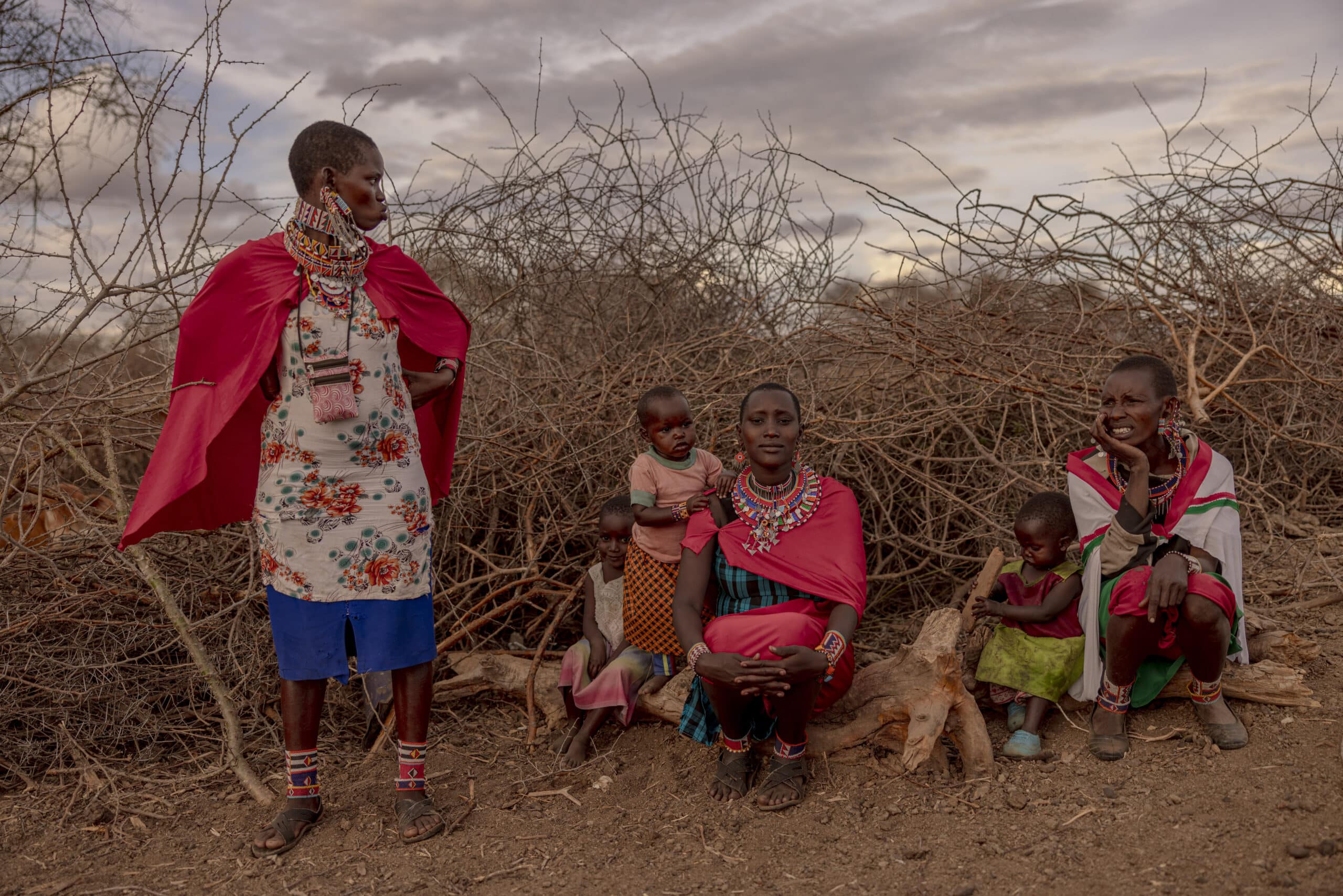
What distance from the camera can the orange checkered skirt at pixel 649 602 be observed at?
10.9 ft

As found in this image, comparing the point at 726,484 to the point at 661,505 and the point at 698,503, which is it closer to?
the point at 698,503

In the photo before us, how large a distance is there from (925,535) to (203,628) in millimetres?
2883

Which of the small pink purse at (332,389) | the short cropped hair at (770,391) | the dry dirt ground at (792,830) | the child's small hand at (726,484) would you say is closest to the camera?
the dry dirt ground at (792,830)

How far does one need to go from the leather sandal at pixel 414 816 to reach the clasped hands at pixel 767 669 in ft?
2.94

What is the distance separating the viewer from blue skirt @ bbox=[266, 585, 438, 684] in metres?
2.78

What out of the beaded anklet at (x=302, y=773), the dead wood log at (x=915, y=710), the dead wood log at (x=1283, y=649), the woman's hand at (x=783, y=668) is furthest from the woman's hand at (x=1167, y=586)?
the beaded anklet at (x=302, y=773)

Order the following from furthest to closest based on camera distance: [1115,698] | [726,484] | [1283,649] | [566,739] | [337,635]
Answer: [566,739], [1283,649], [726,484], [1115,698], [337,635]

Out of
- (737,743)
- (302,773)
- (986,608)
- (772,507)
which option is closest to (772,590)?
(772,507)

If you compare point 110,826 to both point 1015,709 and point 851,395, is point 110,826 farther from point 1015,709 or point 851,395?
point 851,395

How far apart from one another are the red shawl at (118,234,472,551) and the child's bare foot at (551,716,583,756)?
1.31 m

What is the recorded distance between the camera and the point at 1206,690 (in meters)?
2.97

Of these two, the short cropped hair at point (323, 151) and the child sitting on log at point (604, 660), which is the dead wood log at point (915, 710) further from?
the short cropped hair at point (323, 151)

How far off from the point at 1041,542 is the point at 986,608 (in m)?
0.27

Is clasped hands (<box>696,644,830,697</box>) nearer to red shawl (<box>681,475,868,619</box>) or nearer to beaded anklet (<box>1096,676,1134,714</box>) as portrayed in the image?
red shawl (<box>681,475,868,619</box>)
